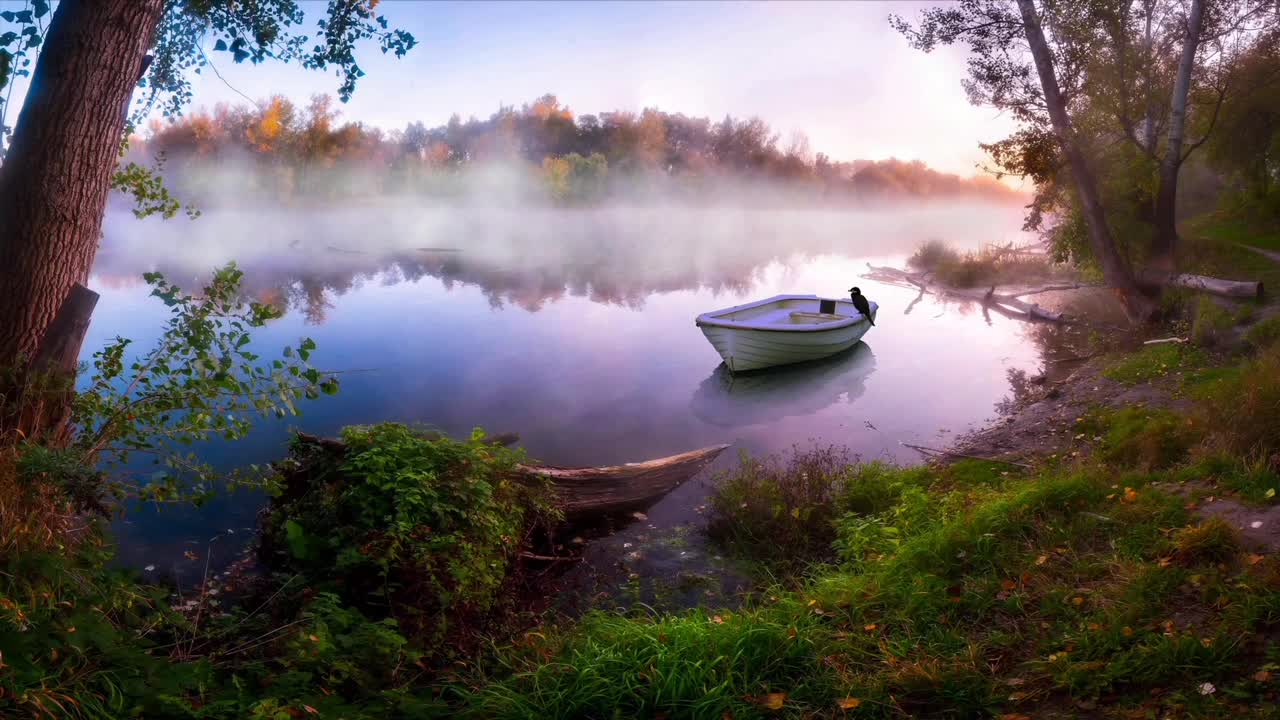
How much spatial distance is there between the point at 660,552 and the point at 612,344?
11.6 m

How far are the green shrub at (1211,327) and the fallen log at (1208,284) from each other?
1211mm

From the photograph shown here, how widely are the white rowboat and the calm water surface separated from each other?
419 millimetres

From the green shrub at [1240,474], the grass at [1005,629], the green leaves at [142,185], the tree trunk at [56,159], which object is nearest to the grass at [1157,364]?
the grass at [1005,629]

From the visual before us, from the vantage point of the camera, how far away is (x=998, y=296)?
24.5 meters

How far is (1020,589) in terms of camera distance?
14.8ft

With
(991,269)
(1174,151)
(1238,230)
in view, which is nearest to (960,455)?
(1174,151)

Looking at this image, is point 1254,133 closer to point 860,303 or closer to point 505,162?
point 860,303

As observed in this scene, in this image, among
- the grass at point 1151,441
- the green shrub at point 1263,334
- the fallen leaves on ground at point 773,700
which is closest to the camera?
the fallen leaves on ground at point 773,700

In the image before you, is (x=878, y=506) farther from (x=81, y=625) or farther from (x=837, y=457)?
(x=81, y=625)

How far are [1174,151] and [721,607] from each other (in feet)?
48.8

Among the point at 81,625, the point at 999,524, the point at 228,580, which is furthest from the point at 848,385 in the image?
the point at 81,625

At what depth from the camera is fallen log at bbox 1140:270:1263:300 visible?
13.2 m

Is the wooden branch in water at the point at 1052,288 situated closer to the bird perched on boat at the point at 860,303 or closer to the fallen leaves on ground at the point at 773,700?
the bird perched on boat at the point at 860,303

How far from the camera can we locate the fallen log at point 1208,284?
1319 centimetres
